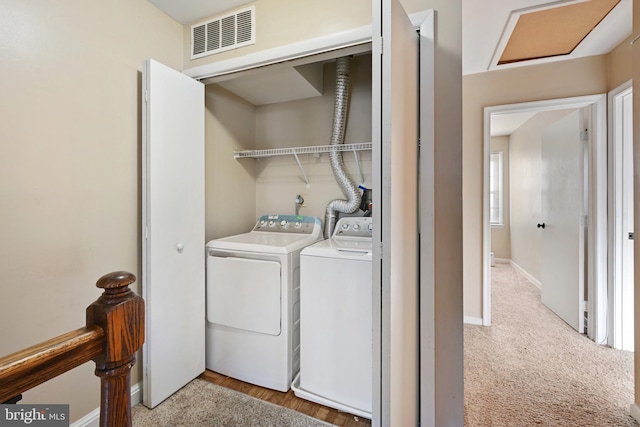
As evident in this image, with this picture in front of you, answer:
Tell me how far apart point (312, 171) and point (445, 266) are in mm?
1482

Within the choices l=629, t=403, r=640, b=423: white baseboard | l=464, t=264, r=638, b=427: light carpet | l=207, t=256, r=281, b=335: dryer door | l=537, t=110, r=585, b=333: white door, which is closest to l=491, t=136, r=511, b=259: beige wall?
l=537, t=110, r=585, b=333: white door

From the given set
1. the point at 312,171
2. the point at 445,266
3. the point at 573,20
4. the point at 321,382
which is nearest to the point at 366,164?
the point at 312,171

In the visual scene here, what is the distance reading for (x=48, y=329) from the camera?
4.32 ft

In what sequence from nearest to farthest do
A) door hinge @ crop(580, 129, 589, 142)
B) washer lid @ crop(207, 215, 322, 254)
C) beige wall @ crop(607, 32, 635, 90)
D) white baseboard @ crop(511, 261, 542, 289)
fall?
washer lid @ crop(207, 215, 322, 254) < beige wall @ crop(607, 32, 635, 90) < door hinge @ crop(580, 129, 589, 142) < white baseboard @ crop(511, 261, 542, 289)

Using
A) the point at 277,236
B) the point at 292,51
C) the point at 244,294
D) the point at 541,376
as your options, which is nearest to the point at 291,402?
the point at 244,294

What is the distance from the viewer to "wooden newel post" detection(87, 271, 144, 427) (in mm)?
580

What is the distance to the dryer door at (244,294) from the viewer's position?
69.8 inches

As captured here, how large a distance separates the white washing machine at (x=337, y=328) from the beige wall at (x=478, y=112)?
1744mm

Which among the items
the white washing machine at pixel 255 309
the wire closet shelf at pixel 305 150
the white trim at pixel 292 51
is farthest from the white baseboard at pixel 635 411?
the white trim at pixel 292 51

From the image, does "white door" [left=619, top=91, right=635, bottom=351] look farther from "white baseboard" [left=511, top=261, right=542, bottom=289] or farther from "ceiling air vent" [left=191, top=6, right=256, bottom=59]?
"ceiling air vent" [left=191, top=6, right=256, bottom=59]

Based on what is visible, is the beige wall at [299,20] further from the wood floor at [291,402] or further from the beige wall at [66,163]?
the wood floor at [291,402]

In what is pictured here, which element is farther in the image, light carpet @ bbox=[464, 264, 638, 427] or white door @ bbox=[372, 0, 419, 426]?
light carpet @ bbox=[464, 264, 638, 427]

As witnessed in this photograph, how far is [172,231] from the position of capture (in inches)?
68.2

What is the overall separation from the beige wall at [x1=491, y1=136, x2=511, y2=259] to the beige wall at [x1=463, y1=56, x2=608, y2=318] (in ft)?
10.3
